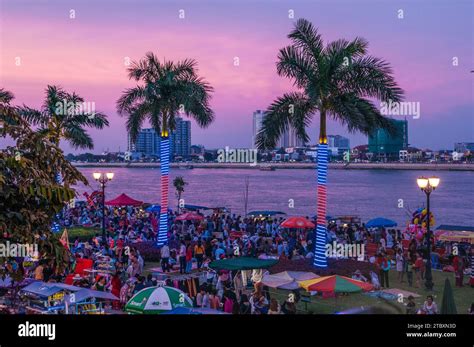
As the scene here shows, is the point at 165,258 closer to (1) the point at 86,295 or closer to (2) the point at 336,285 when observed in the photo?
(1) the point at 86,295

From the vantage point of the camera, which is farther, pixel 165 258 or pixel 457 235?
pixel 457 235

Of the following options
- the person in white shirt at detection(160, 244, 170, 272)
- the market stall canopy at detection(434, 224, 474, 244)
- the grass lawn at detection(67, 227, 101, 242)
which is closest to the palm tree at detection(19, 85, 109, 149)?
the grass lawn at detection(67, 227, 101, 242)

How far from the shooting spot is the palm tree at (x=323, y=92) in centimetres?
1914

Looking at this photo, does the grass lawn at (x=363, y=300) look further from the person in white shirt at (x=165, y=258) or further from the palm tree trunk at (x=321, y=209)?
the person in white shirt at (x=165, y=258)

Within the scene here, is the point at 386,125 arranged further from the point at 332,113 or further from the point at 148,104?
the point at 148,104

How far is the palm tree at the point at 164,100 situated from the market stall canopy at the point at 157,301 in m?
12.4

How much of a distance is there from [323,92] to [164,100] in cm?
894

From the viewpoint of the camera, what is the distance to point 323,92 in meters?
19.2

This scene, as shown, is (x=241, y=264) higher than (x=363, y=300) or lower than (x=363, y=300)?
higher

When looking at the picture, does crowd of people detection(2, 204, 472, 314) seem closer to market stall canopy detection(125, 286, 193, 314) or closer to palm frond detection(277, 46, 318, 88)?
market stall canopy detection(125, 286, 193, 314)

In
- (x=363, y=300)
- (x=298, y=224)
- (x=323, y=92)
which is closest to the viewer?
(x=363, y=300)

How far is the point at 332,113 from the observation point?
19.9 m

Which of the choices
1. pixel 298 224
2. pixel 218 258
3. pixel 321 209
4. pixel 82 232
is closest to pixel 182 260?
pixel 218 258

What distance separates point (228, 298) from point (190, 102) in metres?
13.0
